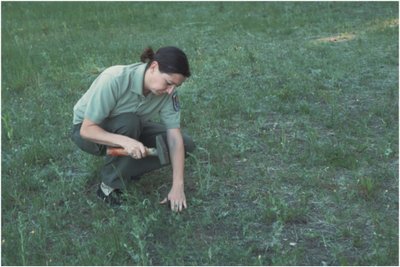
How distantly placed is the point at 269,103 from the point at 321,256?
2.56m

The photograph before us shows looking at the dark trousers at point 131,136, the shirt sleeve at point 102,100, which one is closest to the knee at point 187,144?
the dark trousers at point 131,136

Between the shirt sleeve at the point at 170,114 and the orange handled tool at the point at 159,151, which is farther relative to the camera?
the shirt sleeve at the point at 170,114

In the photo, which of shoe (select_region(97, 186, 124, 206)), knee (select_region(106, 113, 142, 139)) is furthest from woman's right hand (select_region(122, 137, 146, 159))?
shoe (select_region(97, 186, 124, 206))

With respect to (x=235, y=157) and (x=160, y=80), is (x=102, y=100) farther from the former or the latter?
(x=235, y=157)

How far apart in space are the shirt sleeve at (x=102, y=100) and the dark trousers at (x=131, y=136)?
0.13m

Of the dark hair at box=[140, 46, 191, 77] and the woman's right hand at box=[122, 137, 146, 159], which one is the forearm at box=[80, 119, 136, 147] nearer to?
the woman's right hand at box=[122, 137, 146, 159]

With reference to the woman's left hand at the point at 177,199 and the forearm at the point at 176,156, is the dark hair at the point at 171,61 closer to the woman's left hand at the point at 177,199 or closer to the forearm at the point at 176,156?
the forearm at the point at 176,156

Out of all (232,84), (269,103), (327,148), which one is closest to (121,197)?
(327,148)

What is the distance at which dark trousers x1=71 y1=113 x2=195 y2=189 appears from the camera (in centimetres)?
354

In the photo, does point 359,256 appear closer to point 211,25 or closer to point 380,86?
point 380,86

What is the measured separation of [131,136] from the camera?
3578 millimetres

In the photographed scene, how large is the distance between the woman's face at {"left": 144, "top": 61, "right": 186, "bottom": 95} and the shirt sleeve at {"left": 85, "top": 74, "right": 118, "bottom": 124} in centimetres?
20

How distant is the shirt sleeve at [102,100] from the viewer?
3.41 m

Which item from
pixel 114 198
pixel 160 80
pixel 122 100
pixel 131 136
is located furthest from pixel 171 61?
pixel 114 198
